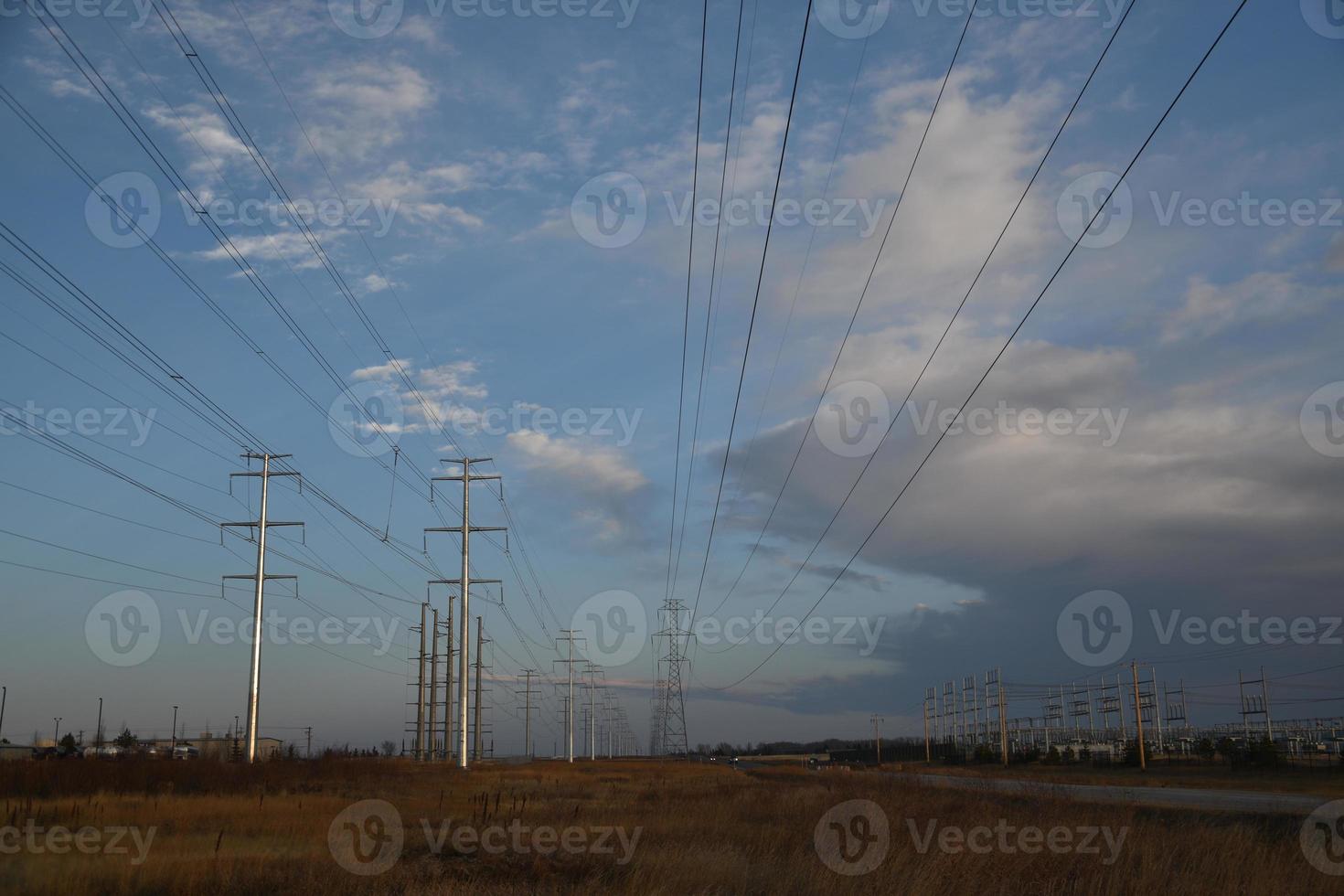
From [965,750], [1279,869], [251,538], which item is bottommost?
[965,750]

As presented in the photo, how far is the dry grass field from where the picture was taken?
11.9 meters

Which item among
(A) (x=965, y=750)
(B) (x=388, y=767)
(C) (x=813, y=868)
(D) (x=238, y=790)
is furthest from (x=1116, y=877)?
(A) (x=965, y=750)

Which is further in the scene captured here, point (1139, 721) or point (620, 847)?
point (1139, 721)

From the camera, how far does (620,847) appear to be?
1555 cm

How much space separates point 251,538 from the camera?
146 ft

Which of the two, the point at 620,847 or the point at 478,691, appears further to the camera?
the point at 478,691

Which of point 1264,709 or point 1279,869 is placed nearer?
point 1279,869

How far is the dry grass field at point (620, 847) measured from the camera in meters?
11.9

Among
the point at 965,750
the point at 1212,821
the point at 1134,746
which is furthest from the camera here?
the point at 965,750

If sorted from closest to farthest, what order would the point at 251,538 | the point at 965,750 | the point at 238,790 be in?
the point at 238,790
the point at 251,538
the point at 965,750

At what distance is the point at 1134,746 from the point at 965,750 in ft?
84.9

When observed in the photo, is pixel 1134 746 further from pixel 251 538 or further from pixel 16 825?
pixel 16 825

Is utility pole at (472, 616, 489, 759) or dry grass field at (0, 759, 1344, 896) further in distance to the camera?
utility pole at (472, 616, 489, 759)

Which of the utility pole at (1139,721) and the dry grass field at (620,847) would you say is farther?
the utility pole at (1139,721)
